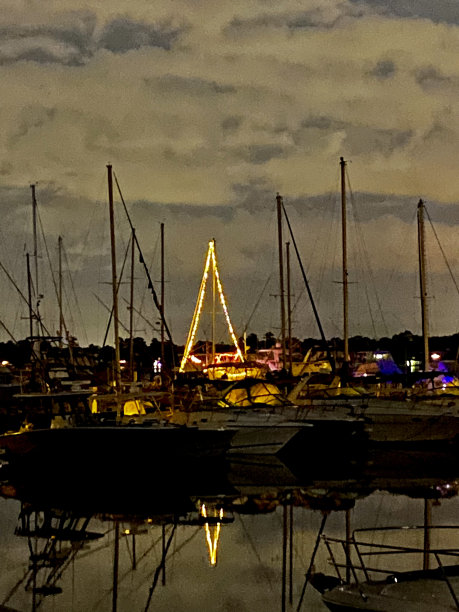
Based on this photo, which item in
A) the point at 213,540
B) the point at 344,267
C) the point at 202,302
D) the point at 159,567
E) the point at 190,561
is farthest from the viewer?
the point at 202,302

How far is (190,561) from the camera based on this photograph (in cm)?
2292

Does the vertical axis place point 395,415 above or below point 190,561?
above

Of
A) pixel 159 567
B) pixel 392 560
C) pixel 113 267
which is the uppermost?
pixel 113 267

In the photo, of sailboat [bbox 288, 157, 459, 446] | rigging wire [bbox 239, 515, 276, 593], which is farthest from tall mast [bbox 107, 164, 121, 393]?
rigging wire [bbox 239, 515, 276, 593]

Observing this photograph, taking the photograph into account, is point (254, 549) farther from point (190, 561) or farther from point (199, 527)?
point (199, 527)

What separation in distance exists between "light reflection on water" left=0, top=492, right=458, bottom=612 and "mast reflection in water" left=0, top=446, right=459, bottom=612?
0.10 feet

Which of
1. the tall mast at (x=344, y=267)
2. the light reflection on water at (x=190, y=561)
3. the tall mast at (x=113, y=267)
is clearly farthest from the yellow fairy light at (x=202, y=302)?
the light reflection on water at (x=190, y=561)

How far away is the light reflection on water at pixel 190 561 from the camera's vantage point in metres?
19.1

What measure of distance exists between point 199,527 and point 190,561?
4.03 meters

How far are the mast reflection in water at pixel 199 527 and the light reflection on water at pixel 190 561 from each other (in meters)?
0.03

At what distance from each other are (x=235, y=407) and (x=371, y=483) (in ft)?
25.0

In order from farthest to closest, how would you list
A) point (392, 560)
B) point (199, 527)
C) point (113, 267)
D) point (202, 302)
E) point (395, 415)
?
1. point (202, 302)
2. point (113, 267)
3. point (395, 415)
4. point (199, 527)
5. point (392, 560)

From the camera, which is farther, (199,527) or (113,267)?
(113,267)

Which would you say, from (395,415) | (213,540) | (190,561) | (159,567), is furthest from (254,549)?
(395,415)
